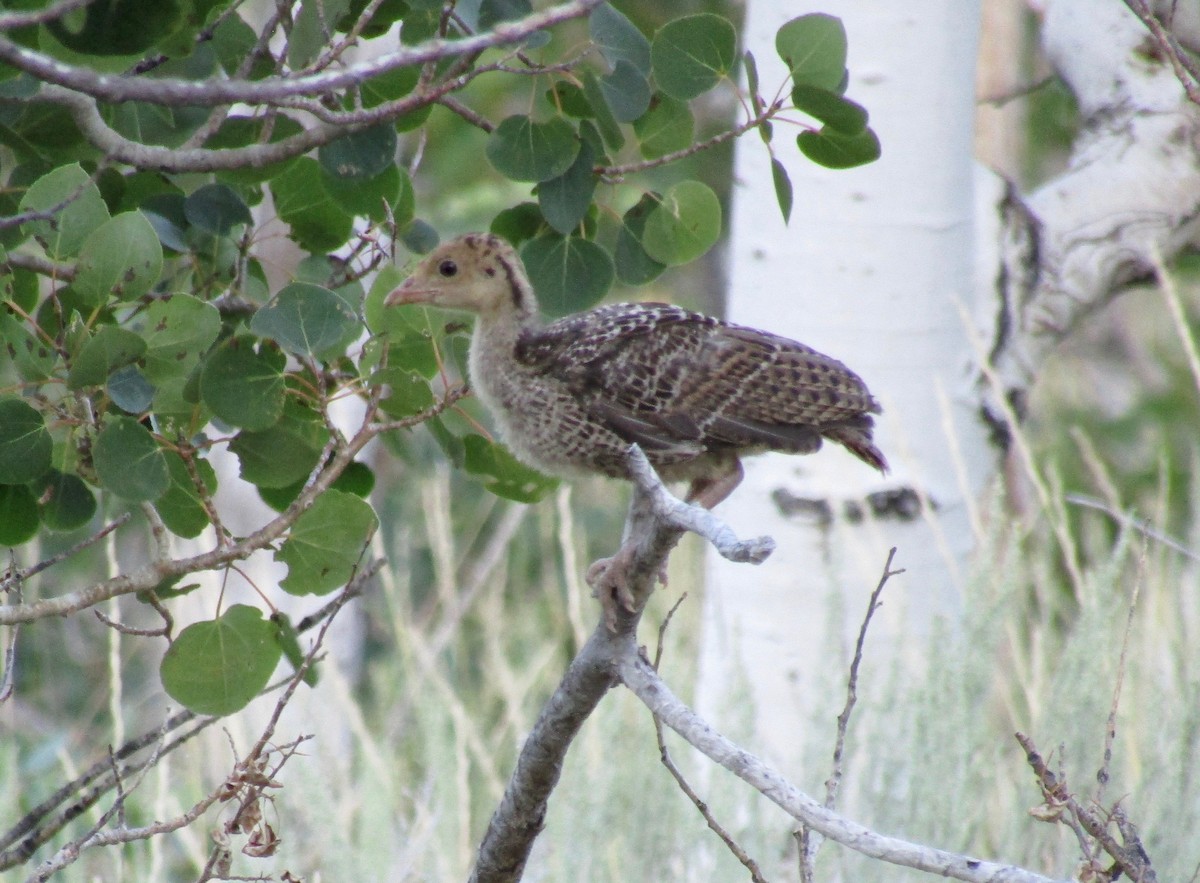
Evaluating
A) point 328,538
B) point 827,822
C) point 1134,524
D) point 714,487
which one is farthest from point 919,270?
point 827,822

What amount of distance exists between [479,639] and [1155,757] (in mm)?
4759

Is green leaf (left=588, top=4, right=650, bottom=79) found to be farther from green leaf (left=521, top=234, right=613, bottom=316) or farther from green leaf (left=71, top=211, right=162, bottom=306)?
green leaf (left=71, top=211, right=162, bottom=306)

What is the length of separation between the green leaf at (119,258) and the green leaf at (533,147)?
1.80ft

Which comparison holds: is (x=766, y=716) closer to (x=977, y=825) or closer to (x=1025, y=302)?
(x=977, y=825)

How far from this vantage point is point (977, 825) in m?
3.74

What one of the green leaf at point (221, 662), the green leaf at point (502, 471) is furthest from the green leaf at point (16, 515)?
the green leaf at point (502, 471)

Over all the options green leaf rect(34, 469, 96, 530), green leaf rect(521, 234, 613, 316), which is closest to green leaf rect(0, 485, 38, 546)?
green leaf rect(34, 469, 96, 530)

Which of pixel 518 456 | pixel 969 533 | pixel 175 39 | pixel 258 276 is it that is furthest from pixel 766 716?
pixel 175 39

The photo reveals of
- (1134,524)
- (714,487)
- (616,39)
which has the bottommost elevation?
(1134,524)

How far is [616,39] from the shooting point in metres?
2.11

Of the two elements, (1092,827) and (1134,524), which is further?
(1134,524)

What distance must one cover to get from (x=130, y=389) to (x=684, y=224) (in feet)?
3.05

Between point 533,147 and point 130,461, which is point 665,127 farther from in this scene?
point 130,461

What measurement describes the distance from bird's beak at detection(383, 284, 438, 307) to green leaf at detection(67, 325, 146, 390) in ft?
1.78
